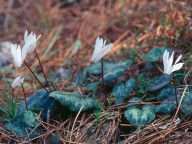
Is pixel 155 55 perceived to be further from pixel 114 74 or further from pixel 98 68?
pixel 98 68

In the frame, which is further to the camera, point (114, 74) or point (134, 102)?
point (114, 74)

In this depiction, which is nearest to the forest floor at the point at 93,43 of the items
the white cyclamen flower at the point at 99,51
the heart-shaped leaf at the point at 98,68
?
the heart-shaped leaf at the point at 98,68

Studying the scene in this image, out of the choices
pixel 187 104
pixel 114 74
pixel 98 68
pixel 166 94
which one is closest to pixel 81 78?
pixel 98 68

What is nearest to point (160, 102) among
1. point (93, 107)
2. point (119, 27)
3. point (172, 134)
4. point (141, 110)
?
point (141, 110)

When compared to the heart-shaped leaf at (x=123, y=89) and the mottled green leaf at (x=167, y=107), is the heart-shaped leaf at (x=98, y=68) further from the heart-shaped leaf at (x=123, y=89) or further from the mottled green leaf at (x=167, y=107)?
the mottled green leaf at (x=167, y=107)

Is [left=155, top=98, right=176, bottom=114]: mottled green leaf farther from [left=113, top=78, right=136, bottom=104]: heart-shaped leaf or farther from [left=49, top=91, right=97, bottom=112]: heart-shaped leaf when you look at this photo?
[left=49, top=91, right=97, bottom=112]: heart-shaped leaf

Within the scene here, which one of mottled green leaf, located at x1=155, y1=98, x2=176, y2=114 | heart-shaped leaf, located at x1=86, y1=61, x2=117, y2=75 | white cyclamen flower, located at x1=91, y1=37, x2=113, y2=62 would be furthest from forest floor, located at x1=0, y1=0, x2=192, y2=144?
white cyclamen flower, located at x1=91, y1=37, x2=113, y2=62
